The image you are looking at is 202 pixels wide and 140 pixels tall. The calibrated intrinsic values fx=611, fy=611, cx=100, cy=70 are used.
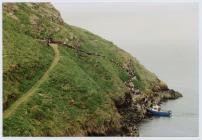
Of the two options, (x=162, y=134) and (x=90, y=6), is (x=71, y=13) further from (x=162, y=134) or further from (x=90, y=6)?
(x=162, y=134)

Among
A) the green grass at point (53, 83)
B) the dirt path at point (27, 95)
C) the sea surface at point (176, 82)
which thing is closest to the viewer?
the dirt path at point (27, 95)

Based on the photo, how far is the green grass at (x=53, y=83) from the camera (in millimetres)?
41250

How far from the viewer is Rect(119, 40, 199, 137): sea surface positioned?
44000 mm

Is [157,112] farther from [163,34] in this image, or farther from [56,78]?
[56,78]

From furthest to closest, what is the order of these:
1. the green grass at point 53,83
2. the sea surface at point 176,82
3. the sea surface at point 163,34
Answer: the sea surface at point 176,82, the sea surface at point 163,34, the green grass at point 53,83

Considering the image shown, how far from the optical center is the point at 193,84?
4544 centimetres

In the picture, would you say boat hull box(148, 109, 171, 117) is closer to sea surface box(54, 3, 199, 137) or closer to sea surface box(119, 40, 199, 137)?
sea surface box(119, 40, 199, 137)

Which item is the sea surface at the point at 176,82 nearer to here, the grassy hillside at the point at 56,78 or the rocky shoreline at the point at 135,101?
the rocky shoreline at the point at 135,101

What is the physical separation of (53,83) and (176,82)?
1790 centimetres

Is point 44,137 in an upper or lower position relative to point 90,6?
lower

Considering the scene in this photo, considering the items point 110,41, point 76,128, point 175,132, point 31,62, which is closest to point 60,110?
point 76,128

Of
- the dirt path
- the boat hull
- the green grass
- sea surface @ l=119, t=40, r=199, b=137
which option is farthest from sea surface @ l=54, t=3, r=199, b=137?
the dirt path

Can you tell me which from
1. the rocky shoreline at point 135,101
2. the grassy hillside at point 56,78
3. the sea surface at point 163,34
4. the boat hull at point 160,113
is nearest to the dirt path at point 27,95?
the grassy hillside at point 56,78

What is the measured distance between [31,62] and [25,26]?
18.8 ft
